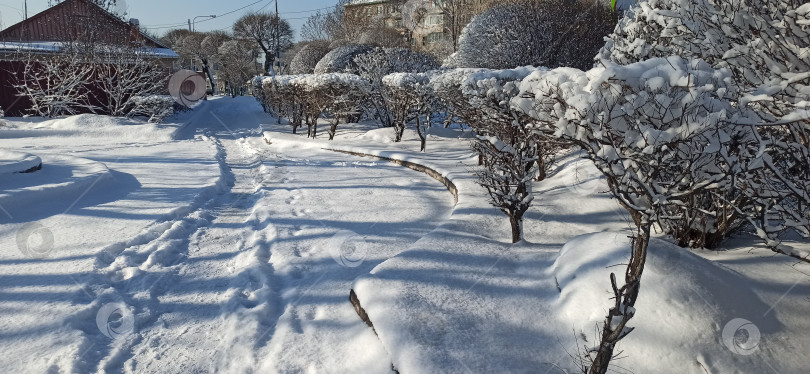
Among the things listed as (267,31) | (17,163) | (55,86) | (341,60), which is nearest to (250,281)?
(17,163)

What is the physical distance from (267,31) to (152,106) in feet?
89.2

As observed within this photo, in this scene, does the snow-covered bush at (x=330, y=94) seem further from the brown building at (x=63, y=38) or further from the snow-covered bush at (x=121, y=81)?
the brown building at (x=63, y=38)

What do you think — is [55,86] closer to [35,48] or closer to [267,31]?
[35,48]

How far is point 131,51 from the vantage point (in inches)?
835

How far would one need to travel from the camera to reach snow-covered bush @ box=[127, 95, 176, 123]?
1795cm

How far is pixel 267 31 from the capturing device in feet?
142

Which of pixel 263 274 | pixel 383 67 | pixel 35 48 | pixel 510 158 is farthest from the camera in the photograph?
pixel 35 48

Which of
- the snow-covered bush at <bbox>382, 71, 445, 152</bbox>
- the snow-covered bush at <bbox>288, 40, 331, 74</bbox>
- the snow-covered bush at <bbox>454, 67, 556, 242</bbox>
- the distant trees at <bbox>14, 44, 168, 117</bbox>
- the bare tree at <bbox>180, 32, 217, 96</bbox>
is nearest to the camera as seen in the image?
the snow-covered bush at <bbox>454, 67, 556, 242</bbox>

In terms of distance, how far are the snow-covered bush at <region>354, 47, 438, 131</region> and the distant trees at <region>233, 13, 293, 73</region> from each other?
29277 millimetres

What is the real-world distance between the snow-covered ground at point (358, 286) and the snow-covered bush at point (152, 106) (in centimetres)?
1180

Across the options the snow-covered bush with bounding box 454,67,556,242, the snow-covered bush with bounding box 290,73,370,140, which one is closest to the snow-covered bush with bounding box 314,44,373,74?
the snow-covered bush with bounding box 290,73,370,140

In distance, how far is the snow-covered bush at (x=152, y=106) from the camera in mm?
17953

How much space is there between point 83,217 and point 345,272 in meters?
3.58

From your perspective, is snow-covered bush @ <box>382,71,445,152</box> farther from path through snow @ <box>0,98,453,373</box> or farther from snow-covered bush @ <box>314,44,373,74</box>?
snow-covered bush @ <box>314,44,373,74</box>
